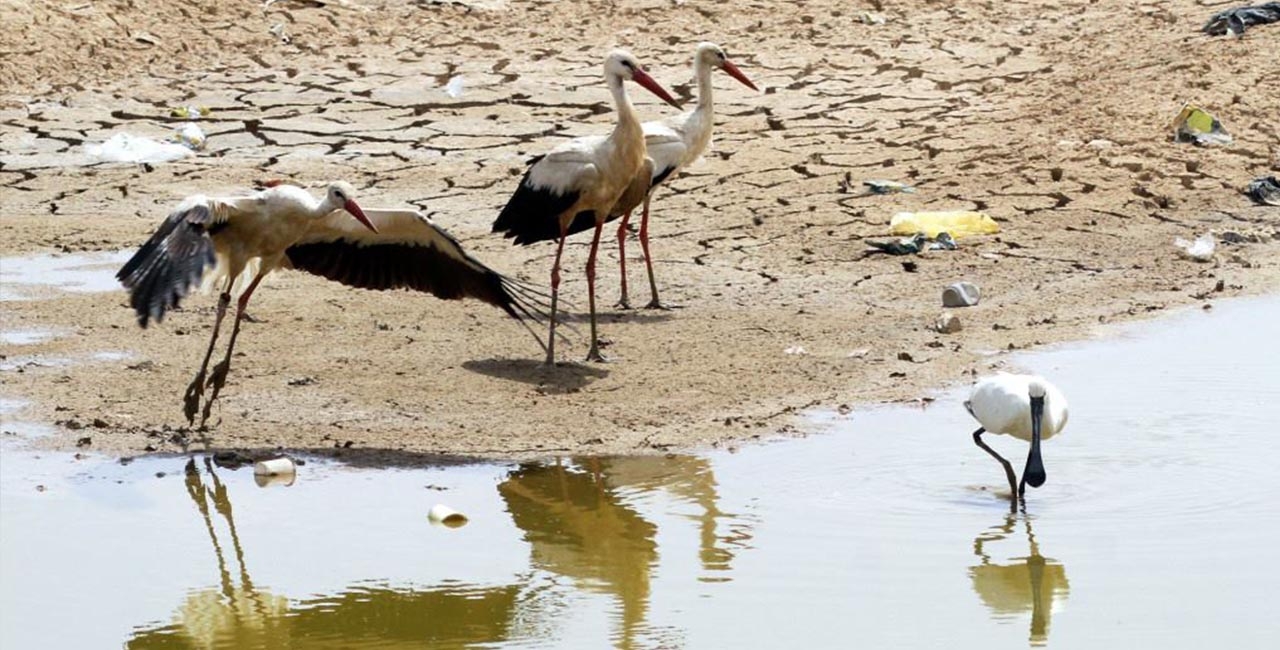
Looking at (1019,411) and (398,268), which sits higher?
(398,268)

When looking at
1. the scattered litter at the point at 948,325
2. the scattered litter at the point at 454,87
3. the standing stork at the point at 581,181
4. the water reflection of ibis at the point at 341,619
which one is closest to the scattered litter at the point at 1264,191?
the scattered litter at the point at 948,325

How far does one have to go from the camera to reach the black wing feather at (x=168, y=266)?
5996mm

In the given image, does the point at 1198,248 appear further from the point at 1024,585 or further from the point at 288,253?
the point at 1024,585

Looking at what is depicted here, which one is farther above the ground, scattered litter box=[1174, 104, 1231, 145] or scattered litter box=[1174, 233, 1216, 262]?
scattered litter box=[1174, 104, 1231, 145]

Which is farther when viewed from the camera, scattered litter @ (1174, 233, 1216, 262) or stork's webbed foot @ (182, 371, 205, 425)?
scattered litter @ (1174, 233, 1216, 262)

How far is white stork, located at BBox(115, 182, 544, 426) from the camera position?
20.1ft

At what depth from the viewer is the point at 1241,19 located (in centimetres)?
A: 1218

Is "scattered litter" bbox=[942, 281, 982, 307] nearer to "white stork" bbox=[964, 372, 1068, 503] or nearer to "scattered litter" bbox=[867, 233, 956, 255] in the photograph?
"scattered litter" bbox=[867, 233, 956, 255]

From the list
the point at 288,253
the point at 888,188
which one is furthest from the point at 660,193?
the point at 288,253

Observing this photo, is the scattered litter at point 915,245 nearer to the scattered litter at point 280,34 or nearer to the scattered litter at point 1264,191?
the scattered litter at point 1264,191

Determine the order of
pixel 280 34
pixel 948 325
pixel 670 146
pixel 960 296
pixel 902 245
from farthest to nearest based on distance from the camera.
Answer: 1. pixel 280 34
2. pixel 902 245
3. pixel 670 146
4. pixel 960 296
5. pixel 948 325

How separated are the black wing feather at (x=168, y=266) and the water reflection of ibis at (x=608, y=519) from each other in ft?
3.74

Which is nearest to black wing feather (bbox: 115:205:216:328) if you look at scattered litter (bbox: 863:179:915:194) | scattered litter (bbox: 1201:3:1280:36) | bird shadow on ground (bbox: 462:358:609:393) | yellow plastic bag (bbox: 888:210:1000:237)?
bird shadow on ground (bbox: 462:358:609:393)

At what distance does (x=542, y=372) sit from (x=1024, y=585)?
2.85 meters
